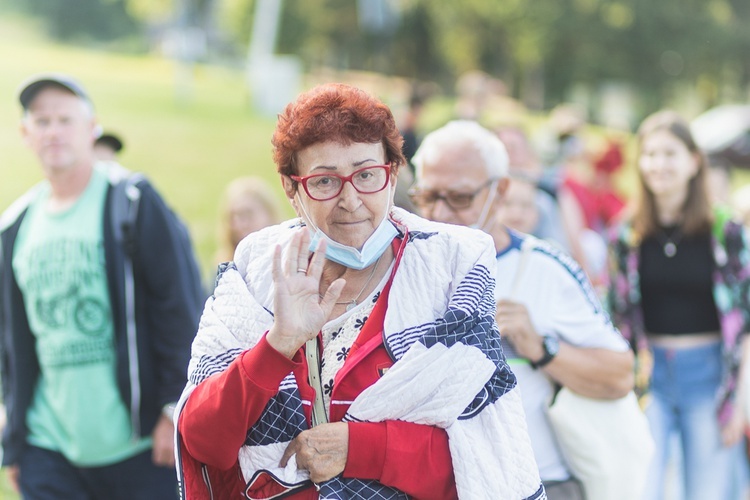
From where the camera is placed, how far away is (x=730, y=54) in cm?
5253

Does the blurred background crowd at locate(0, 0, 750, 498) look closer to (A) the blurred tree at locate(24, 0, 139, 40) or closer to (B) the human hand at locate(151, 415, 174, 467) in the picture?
(A) the blurred tree at locate(24, 0, 139, 40)

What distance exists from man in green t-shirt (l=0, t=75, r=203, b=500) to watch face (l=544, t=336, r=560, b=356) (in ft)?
5.47

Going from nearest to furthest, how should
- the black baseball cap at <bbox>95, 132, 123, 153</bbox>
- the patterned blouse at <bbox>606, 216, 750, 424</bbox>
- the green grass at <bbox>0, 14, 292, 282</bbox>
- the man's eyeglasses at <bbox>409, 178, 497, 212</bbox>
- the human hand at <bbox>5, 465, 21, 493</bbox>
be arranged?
the man's eyeglasses at <bbox>409, 178, 497, 212</bbox> < the human hand at <bbox>5, 465, 21, 493</bbox> < the patterned blouse at <bbox>606, 216, 750, 424</bbox> < the black baseball cap at <bbox>95, 132, 123, 153</bbox> < the green grass at <bbox>0, 14, 292, 282</bbox>

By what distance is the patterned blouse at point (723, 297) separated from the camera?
203 inches

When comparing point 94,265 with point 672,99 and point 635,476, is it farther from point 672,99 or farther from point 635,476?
point 672,99

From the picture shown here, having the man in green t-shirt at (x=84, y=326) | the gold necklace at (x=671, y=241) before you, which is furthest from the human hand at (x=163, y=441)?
A: the gold necklace at (x=671, y=241)

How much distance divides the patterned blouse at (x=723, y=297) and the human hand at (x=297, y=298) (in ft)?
10.7

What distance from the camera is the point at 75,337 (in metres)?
4.27

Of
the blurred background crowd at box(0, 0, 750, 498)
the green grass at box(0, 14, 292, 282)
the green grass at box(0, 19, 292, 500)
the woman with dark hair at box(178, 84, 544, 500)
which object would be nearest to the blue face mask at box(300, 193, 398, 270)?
the woman with dark hair at box(178, 84, 544, 500)

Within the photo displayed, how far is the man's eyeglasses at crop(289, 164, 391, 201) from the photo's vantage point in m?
2.62

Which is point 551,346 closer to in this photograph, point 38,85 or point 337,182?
point 337,182

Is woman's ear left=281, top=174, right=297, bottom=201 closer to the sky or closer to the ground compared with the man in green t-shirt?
closer to the sky

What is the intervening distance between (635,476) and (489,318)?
136cm

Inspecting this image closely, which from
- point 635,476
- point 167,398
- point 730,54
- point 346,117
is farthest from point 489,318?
point 730,54
